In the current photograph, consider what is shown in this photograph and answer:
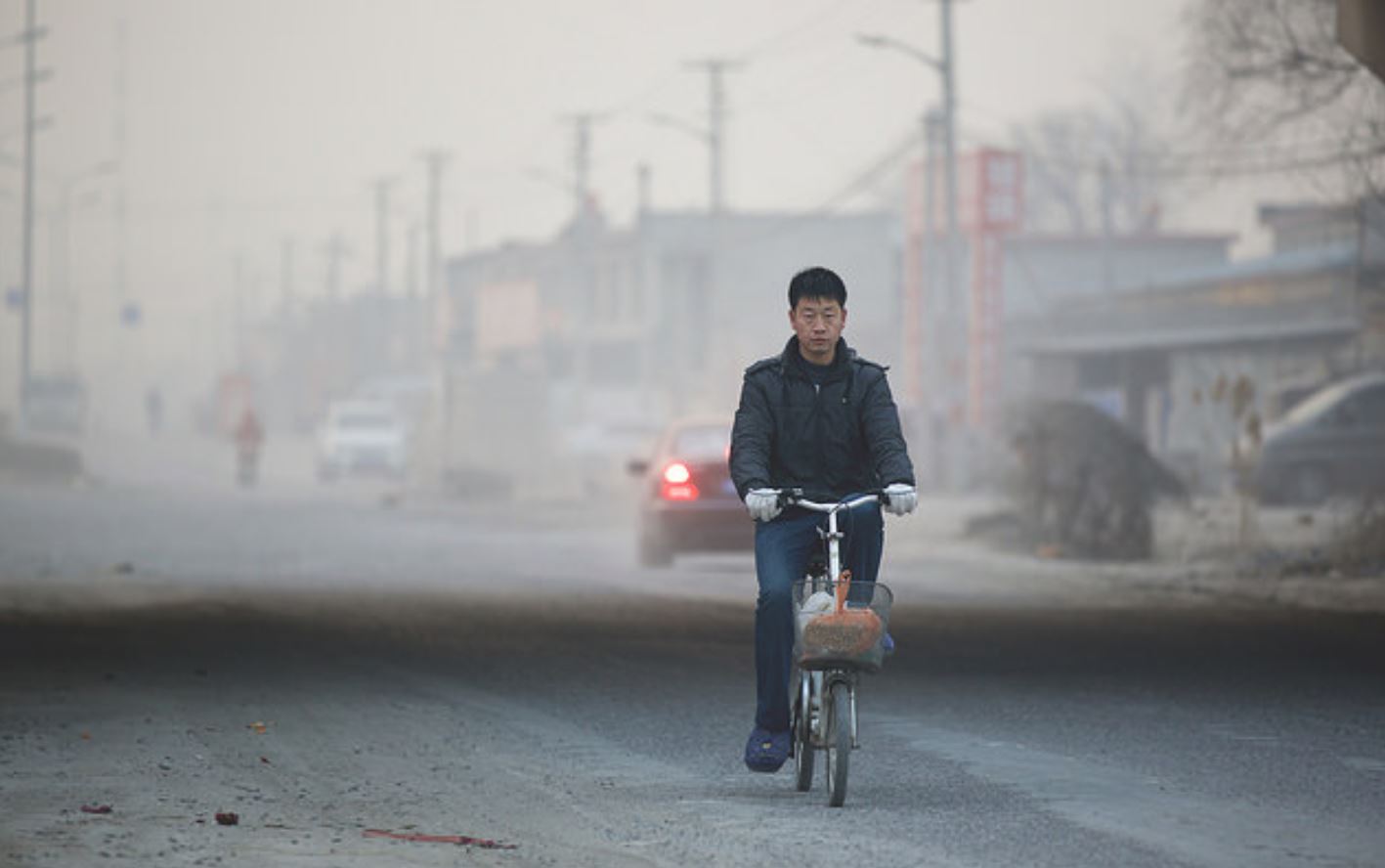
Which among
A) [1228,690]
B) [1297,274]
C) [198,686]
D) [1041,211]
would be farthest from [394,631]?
[1041,211]

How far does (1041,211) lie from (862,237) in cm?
2723

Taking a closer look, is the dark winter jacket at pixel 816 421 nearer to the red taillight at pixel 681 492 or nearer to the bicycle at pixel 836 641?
the bicycle at pixel 836 641

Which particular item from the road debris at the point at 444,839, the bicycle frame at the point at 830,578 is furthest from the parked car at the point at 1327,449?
the road debris at the point at 444,839

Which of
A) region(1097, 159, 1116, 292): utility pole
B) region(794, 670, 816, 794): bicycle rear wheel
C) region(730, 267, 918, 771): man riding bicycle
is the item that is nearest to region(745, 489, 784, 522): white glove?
region(730, 267, 918, 771): man riding bicycle

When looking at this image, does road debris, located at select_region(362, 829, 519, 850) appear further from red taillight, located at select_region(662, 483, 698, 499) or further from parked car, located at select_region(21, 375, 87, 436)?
parked car, located at select_region(21, 375, 87, 436)

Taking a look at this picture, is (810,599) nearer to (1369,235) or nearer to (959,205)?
(1369,235)

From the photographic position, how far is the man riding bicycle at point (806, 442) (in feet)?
29.8

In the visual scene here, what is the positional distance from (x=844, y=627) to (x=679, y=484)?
1651 centimetres

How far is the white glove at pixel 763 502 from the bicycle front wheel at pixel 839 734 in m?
0.65

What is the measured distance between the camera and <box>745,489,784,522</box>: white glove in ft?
28.8

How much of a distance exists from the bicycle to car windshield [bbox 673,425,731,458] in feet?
53.0

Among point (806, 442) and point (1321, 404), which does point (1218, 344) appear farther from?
point (806, 442)

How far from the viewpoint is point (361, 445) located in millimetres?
60594

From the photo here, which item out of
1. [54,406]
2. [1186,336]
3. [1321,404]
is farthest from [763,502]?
[54,406]
